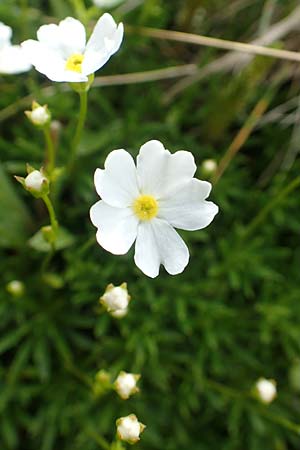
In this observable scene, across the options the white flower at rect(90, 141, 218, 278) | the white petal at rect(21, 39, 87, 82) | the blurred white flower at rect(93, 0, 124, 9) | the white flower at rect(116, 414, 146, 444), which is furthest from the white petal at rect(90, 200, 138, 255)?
the blurred white flower at rect(93, 0, 124, 9)

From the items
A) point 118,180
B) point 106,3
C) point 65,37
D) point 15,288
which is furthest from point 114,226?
point 106,3

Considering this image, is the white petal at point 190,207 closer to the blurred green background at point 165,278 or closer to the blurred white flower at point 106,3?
the blurred green background at point 165,278

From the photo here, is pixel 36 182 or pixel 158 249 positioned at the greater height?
pixel 36 182

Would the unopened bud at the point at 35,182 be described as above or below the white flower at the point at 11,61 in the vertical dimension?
below

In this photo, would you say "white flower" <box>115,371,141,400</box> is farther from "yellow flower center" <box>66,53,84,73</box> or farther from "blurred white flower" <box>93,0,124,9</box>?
"blurred white flower" <box>93,0,124,9</box>

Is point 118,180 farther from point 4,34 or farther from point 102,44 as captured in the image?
point 4,34

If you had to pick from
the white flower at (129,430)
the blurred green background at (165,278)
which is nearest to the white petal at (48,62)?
the blurred green background at (165,278)
